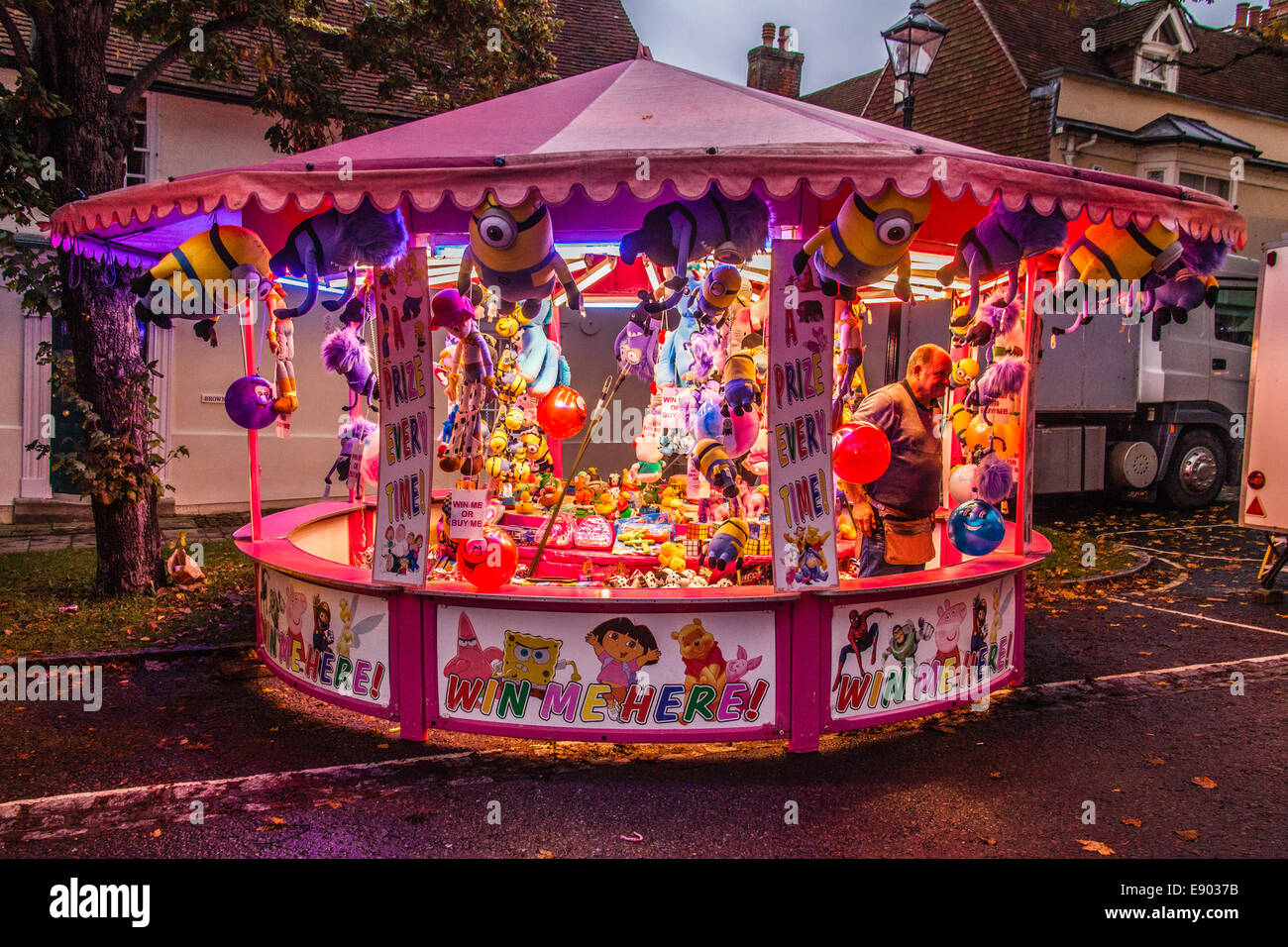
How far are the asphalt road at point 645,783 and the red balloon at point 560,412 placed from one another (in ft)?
9.03

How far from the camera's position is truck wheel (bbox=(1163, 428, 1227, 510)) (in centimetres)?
1505

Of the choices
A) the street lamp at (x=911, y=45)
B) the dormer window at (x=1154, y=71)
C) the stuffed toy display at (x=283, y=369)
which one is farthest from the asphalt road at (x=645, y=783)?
the dormer window at (x=1154, y=71)

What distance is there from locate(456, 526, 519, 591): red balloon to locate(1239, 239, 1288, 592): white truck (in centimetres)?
744

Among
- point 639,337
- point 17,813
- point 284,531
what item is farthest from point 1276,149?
point 17,813

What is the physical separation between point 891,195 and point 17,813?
503cm

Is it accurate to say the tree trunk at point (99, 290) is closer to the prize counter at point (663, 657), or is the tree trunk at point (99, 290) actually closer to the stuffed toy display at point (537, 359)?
the stuffed toy display at point (537, 359)

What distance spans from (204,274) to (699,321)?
3.28 metres

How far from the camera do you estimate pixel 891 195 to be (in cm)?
449

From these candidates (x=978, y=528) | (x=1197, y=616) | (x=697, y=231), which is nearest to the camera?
(x=697, y=231)

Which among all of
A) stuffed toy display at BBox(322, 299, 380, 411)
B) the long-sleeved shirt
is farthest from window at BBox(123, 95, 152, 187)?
the long-sleeved shirt

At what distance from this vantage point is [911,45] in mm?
10070

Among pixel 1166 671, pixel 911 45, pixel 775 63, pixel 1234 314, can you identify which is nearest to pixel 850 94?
pixel 775 63

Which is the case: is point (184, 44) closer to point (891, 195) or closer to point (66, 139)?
point (66, 139)

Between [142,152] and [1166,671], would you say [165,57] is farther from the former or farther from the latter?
[1166,671]
